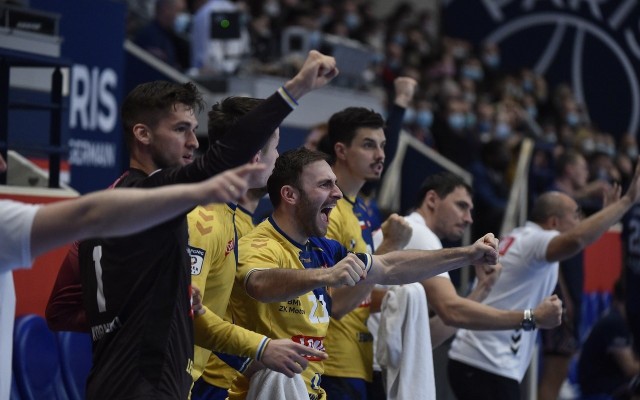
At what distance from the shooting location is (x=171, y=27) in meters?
12.6

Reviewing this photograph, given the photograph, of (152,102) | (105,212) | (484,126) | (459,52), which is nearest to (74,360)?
(152,102)

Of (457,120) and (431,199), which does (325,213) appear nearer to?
(431,199)

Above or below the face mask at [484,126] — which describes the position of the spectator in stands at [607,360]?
below

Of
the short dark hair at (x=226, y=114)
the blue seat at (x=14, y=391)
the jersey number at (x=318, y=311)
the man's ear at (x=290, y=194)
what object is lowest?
the blue seat at (x=14, y=391)

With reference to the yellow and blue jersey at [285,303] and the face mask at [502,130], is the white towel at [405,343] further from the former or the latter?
the face mask at [502,130]

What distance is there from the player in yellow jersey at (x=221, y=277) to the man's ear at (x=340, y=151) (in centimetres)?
160

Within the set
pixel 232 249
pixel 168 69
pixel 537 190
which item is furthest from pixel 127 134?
pixel 537 190

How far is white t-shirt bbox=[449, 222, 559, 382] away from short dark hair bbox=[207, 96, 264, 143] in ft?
10.4

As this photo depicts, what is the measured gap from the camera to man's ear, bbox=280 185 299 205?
5145mm

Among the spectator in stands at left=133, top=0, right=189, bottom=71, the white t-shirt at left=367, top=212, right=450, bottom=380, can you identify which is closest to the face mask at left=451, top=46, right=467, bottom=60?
the spectator in stands at left=133, top=0, right=189, bottom=71

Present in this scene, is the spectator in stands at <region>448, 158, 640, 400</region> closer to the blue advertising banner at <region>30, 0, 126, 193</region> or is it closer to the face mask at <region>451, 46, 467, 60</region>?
the blue advertising banner at <region>30, 0, 126, 193</region>

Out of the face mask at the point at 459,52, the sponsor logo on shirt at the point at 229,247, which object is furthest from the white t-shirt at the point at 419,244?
the face mask at the point at 459,52

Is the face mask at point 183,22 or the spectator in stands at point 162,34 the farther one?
the face mask at point 183,22

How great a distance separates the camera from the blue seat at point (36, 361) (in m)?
6.51
